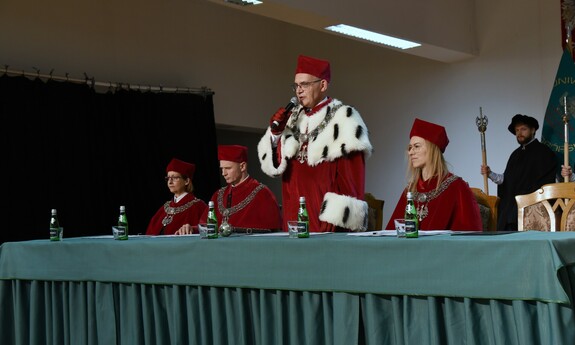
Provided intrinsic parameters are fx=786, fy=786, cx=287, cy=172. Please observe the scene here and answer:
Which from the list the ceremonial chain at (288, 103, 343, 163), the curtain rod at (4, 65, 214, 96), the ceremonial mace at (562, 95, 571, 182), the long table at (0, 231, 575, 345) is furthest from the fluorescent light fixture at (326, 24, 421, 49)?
the long table at (0, 231, 575, 345)

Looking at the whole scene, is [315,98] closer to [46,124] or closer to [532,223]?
[532,223]

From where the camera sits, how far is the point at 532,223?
330cm

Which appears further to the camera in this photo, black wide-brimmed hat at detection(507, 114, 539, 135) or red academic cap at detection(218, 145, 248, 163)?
black wide-brimmed hat at detection(507, 114, 539, 135)

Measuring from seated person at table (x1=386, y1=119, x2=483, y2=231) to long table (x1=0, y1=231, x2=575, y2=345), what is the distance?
30.5 inches

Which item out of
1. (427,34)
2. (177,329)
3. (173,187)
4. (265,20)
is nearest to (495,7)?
(427,34)

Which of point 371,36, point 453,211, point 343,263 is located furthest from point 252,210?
point 371,36

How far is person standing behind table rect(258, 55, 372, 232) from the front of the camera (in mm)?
3398

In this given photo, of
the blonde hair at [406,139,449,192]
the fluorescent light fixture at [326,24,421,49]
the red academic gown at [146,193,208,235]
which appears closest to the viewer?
the blonde hair at [406,139,449,192]

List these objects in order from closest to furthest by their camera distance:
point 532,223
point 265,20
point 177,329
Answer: point 177,329 < point 532,223 < point 265,20

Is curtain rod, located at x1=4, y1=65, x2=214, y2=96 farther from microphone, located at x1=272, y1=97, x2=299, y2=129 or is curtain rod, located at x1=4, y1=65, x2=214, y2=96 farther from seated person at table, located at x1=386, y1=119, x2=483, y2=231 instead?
seated person at table, located at x1=386, y1=119, x2=483, y2=231

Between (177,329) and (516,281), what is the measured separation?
1.26m

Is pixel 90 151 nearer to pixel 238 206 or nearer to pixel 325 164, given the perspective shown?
pixel 238 206

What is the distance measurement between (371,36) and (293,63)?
97.6 inches

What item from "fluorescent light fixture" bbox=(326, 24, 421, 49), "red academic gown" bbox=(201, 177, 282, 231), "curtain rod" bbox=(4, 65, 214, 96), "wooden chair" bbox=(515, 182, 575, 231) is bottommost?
"wooden chair" bbox=(515, 182, 575, 231)
